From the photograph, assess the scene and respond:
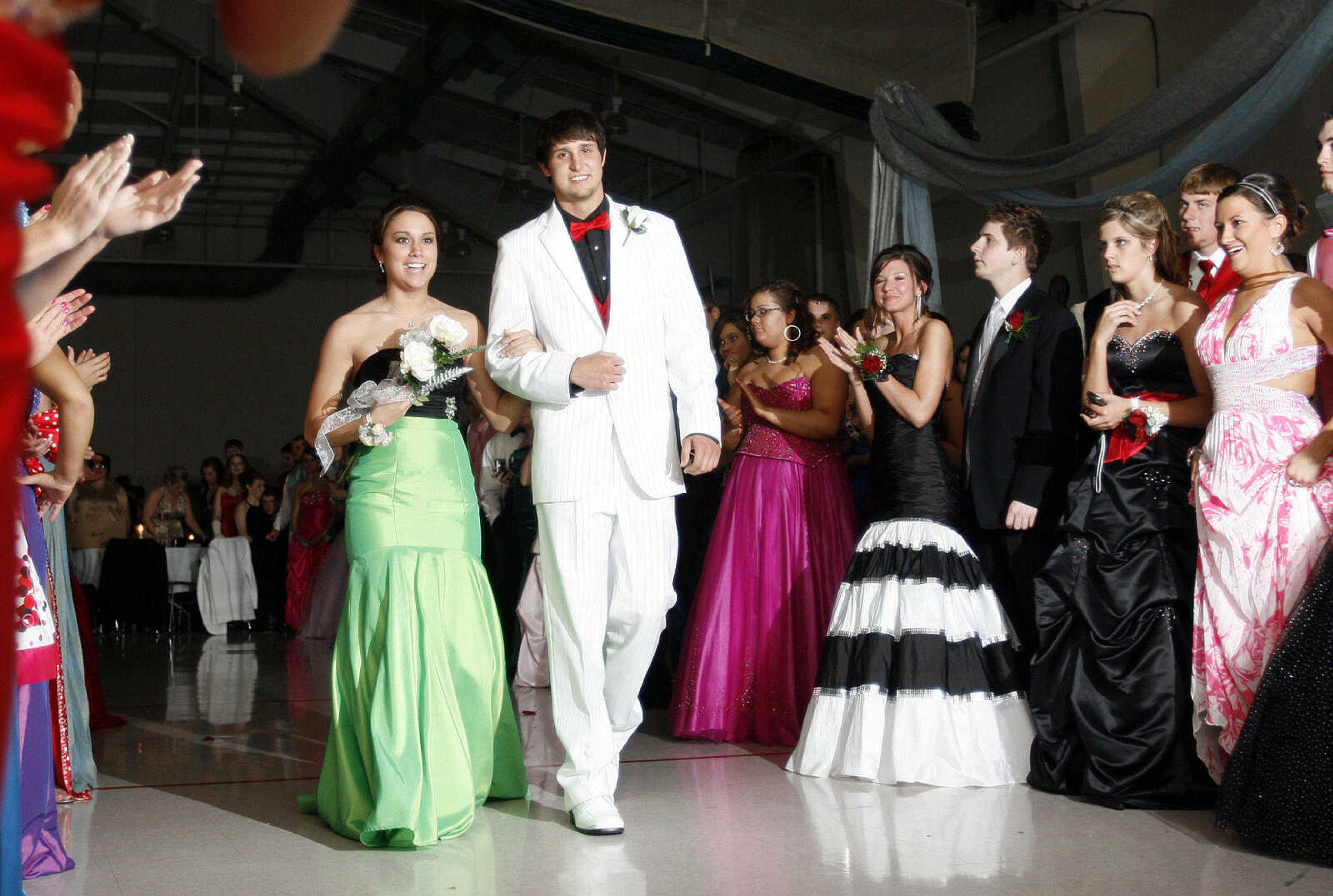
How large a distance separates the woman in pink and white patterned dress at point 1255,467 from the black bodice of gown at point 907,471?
816 millimetres

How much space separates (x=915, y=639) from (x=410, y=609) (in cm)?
146

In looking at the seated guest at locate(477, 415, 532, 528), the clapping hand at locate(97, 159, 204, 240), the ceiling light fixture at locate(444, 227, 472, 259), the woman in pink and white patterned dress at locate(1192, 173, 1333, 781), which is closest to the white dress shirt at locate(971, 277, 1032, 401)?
the woman in pink and white patterned dress at locate(1192, 173, 1333, 781)

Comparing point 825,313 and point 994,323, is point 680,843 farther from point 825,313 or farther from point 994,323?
point 825,313

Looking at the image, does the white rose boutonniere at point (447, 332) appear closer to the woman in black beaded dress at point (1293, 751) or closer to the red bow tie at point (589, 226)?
the red bow tie at point (589, 226)

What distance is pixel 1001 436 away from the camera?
383 centimetres

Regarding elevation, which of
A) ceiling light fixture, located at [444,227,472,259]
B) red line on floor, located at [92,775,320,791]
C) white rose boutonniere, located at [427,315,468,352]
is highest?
ceiling light fixture, located at [444,227,472,259]

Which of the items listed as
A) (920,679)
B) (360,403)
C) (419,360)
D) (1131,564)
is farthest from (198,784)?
(1131,564)

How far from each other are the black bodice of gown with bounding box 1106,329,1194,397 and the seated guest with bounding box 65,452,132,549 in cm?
928

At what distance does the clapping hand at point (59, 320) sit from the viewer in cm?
209

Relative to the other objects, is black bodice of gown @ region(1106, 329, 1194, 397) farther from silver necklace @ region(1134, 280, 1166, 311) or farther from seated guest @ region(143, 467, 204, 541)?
seated guest @ region(143, 467, 204, 541)

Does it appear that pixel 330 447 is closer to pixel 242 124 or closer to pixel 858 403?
pixel 858 403

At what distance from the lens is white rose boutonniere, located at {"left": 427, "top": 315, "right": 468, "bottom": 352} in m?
3.21

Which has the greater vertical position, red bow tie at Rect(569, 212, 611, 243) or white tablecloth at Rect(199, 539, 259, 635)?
red bow tie at Rect(569, 212, 611, 243)

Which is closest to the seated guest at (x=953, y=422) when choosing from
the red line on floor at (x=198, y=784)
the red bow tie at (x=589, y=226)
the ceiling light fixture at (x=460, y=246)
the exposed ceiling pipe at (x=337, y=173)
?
the red bow tie at (x=589, y=226)
